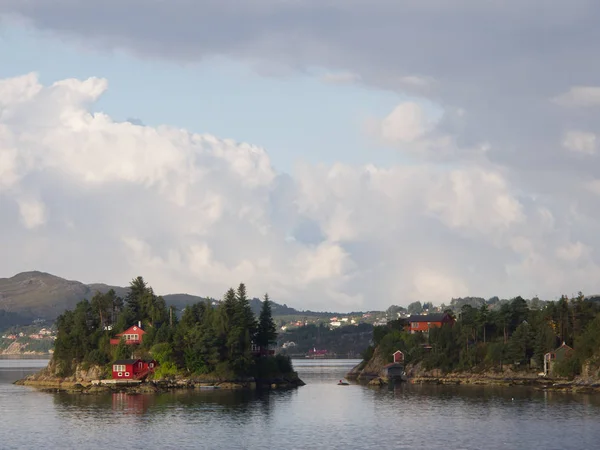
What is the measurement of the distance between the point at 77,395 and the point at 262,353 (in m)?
44.4

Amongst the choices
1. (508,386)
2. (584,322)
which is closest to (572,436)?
(508,386)

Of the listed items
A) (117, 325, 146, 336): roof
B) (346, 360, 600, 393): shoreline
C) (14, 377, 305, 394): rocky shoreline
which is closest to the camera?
(346, 360, 600, 393): shoreline

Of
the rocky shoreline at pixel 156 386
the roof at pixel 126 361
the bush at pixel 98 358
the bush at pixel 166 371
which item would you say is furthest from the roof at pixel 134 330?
the rocky shoreline at pixel 156 386

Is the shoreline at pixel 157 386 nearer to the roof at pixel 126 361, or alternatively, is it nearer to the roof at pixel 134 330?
the roof at pixel 126 361

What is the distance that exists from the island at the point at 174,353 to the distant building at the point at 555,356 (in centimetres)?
5448

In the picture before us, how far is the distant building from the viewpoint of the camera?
598 feet

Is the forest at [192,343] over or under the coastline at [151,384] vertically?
over

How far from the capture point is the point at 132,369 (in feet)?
590

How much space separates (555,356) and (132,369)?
8706cm

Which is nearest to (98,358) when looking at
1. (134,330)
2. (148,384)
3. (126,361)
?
(134,330)

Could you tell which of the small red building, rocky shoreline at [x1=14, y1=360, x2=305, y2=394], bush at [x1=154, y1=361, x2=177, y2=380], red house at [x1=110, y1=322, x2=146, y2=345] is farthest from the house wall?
the small red building

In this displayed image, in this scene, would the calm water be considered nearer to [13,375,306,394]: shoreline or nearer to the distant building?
[13,375,306,394]: shoreline

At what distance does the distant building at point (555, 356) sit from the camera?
182 m

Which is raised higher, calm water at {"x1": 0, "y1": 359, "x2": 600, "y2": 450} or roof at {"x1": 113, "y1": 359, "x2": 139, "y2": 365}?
roof at {"x1": 113, "y1": 359, "x2": 139, "y2": 365}
